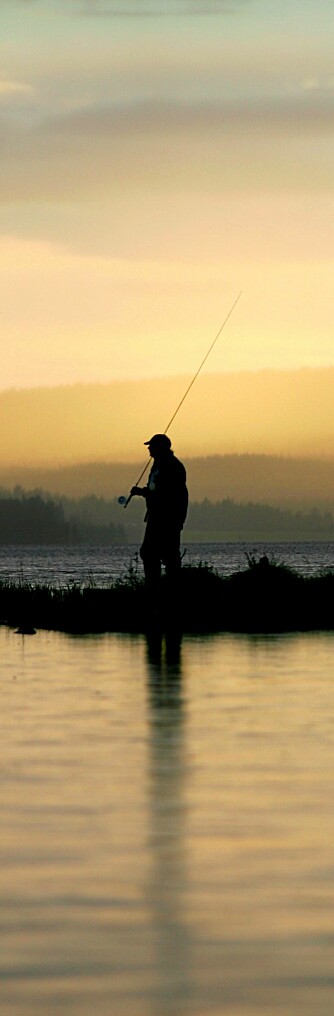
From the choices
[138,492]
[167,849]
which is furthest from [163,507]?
[167,849]

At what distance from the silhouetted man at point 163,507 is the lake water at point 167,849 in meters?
6.93

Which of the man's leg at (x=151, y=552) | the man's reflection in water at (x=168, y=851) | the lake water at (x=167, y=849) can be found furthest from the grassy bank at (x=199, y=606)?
the man's reflection in water at (x=168, y=851)

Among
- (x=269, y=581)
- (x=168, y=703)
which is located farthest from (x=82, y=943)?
(x=269, y=581)

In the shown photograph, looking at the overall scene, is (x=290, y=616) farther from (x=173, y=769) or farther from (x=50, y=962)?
(x=50, y=962)

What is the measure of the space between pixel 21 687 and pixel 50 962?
8.94 metres

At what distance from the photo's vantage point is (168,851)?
296 inches

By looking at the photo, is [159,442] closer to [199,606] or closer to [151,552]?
[151,552]

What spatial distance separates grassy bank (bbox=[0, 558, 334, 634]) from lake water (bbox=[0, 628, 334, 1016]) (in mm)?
8353

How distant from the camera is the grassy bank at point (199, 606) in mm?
23109

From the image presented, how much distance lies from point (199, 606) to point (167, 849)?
1668 centimetres

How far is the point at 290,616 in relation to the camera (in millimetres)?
24562

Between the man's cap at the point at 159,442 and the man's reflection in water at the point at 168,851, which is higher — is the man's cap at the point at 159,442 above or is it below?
above

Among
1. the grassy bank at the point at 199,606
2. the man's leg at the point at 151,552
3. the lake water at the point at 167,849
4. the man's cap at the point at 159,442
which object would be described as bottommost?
the lake water at the point at 167,849

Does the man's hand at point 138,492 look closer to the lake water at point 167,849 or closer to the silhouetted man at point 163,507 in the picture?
the silhouetted man at point 163,507
